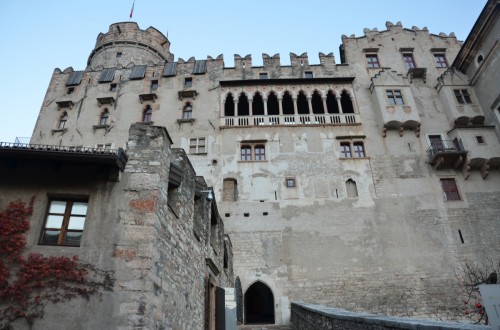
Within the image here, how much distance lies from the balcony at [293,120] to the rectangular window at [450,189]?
6.76 m

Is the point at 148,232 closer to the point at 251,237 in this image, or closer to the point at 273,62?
the point at 251,237

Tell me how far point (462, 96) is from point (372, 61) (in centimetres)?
700

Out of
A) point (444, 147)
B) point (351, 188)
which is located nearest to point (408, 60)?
point (444, 147)

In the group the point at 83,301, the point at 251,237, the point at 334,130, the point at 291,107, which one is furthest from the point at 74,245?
the point at 291,107

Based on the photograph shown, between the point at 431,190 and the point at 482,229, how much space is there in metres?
3.53

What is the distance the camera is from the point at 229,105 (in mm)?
26203

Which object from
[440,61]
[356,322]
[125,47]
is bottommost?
[356,322]

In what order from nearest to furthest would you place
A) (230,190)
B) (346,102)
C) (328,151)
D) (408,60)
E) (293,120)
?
(230,190) < (328,151) < (293,120) < (346,102) < (408,60)

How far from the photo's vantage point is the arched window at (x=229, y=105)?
25.9m

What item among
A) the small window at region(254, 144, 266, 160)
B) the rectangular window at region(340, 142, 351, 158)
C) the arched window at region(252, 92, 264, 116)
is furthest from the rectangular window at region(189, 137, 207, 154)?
the rectangular window at region(340, 142, 351, 158)

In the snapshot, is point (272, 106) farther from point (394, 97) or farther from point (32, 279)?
point (32, 279)

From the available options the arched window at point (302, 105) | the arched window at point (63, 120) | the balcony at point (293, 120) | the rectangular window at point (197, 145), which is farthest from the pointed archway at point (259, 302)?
the arched window at point (63, 120)

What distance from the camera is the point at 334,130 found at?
79.1 feet

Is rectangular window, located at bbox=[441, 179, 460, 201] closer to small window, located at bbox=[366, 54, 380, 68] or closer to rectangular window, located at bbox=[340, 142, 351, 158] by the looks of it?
rectangular window, located at bbox=[340, 142, 351, 158]
